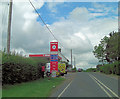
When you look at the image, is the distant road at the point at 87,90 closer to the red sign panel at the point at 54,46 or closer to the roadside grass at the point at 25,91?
the roadside grass at the point at 25,91

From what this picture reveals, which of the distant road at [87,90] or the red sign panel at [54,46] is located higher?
the red sign panel at [54,46]

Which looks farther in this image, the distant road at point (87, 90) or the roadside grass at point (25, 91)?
the distant road at point (87, 90)

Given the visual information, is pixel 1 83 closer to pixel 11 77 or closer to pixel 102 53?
pixel 11 77

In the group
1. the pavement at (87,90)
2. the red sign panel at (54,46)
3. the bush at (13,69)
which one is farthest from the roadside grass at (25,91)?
the red sign panel at (54,46)

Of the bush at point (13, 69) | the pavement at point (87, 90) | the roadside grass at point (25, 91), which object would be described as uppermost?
the bush at point (13, 69)

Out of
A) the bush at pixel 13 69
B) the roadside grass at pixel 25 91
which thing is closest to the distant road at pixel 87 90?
the roadside grass at pixel 25 91

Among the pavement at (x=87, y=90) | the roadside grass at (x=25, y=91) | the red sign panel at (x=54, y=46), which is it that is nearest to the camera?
the roadside grass at (x=25, y=91)

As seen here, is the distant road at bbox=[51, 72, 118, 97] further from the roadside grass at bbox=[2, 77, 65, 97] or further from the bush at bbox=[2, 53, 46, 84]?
the bush at bbox=[2, 53, 46, 84]

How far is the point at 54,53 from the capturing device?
22562 millimetres

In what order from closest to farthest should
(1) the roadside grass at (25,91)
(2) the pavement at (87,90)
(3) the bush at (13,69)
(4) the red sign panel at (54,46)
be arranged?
(1) the roadside grass at (25,91) → (2) the pavement at (87,90) → (3) the bush at (13,69) → (4) the red sign panel at (54,46)

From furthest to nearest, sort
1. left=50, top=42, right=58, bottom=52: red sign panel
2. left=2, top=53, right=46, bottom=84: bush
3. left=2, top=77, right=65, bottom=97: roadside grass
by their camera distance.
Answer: left=50, top=42, right=58, bottom=52: red sign panel < left=2, top=53, right=46, bottom=84: bush < left=2, top=77, right=65, bottom=97: roadside grass

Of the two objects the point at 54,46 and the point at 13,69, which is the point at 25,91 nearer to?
the point at 13,69

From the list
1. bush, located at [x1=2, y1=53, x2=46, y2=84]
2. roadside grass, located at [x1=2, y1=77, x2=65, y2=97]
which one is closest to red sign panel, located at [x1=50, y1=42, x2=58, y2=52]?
bush, located at [x1=2, y1=53, x2=46, y2=84]

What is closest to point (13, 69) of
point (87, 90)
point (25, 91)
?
point (25, 91)
